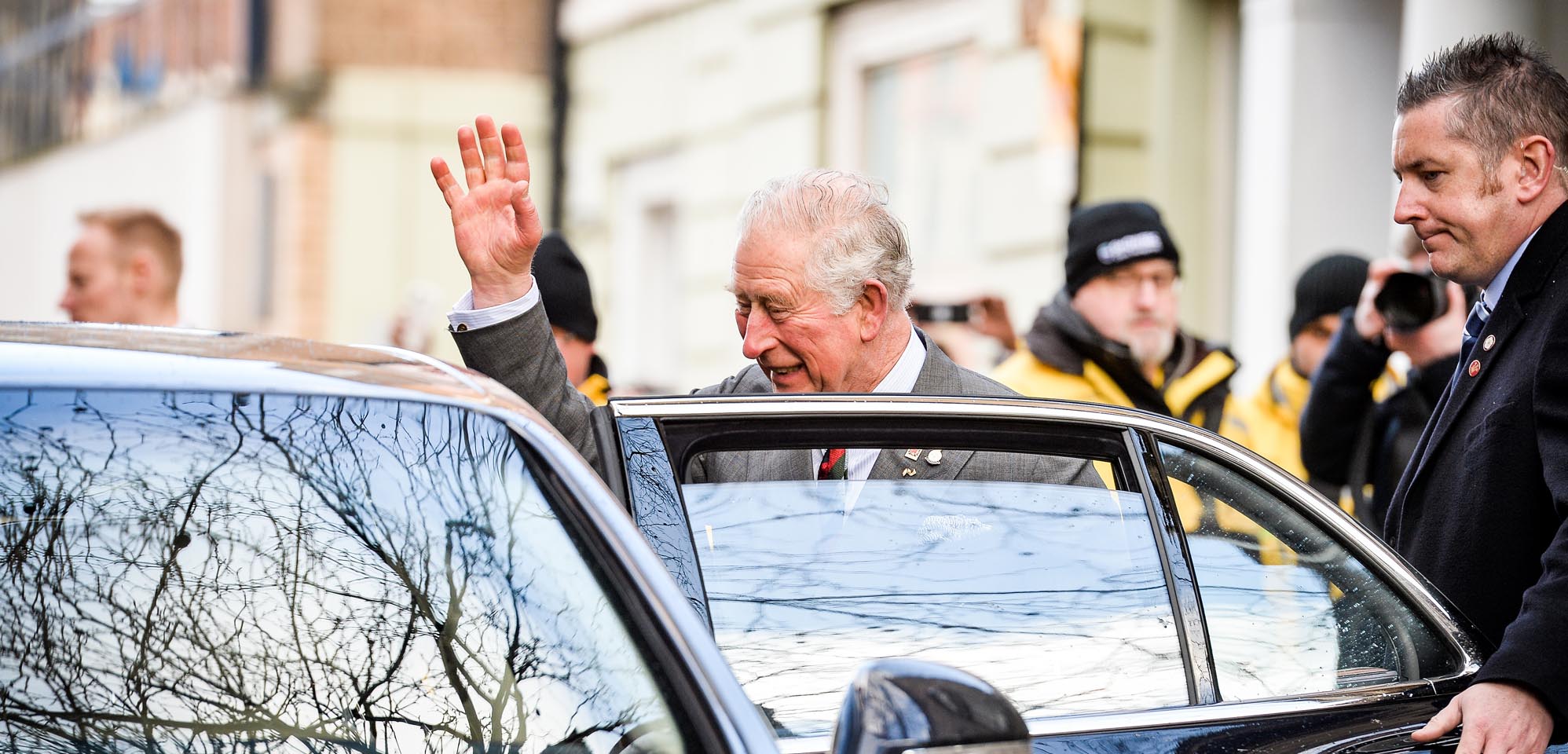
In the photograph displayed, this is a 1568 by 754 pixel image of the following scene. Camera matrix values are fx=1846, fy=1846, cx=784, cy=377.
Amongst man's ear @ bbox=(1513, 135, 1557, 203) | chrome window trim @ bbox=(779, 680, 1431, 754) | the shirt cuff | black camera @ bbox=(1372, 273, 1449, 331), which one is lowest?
chrome window trim @ bbox=(779, 680, 1431, 754)

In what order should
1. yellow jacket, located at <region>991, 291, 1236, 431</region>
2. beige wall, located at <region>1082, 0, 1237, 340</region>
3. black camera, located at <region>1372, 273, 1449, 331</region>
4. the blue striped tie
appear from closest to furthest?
the blue striped tie < black camera, located at <region>1372, 273, 1449, 331</region> < yellow jacket, located at <region>991, 291, 1236, 431</region> < beige wall, located at <region>1082, 0, 1237, 340</region>

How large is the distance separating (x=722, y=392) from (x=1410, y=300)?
170cm

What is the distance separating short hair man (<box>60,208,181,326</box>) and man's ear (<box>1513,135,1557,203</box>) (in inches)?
191

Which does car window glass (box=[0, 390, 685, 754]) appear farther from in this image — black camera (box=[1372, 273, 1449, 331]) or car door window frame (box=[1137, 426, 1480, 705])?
black camera (box=[1372, 273, 1449, 331])

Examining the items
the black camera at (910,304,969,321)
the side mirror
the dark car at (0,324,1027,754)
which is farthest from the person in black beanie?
the side mirror

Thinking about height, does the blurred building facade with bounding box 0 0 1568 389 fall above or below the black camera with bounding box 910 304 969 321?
above

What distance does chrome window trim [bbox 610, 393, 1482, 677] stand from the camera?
8.06 feet

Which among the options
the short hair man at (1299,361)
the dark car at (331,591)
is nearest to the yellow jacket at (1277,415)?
the short hair man at (1299,361)

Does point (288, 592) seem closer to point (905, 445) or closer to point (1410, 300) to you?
point (905, 445)

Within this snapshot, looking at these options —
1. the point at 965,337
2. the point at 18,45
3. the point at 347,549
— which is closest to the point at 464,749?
the point at 347,549

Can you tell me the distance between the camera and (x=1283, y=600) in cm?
264

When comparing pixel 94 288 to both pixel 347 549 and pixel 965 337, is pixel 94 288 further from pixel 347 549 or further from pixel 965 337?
pixel 347 549

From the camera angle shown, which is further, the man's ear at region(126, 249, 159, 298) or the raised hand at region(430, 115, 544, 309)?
the man's ear at region(126, 249, 159, 298)

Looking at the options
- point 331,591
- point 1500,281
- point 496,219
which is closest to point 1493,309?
point 1500,281
